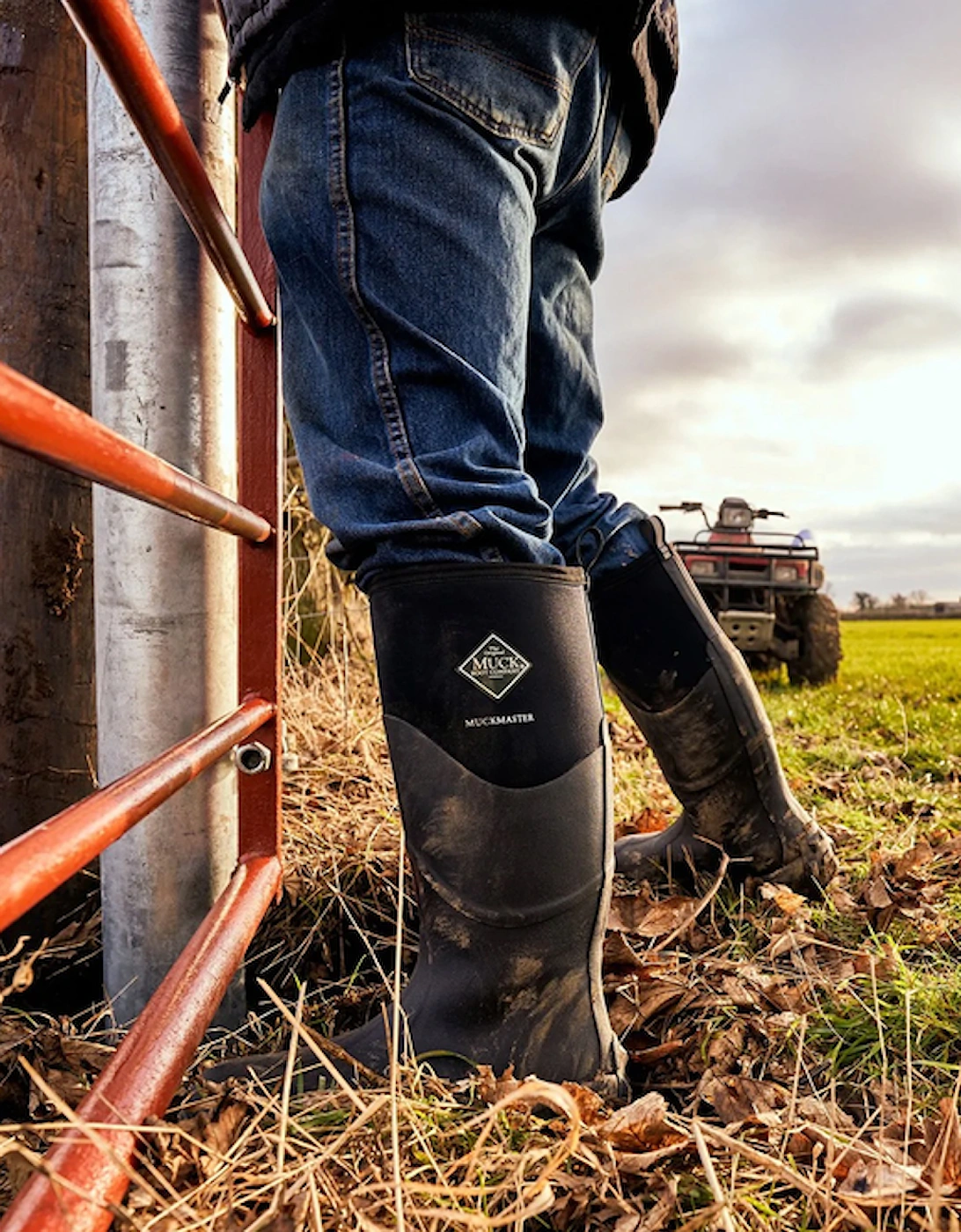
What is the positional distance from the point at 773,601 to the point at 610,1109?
21.8 feet

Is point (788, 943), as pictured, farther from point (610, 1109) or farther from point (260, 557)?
point (260, 557)

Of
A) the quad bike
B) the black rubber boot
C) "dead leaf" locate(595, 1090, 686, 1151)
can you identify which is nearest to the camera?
"dead leaf" locate(595, 1090, 686, 1151)

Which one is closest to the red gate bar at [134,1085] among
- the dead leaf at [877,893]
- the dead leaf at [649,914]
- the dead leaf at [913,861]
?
the dead leaf at [649,914]

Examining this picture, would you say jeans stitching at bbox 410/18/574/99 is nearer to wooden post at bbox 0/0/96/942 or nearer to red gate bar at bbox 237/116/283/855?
red gate bar at bbox 237/116/283/855

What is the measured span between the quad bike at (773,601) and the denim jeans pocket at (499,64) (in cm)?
613

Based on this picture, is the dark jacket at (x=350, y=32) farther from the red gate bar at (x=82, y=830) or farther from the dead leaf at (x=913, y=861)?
the dead leaf at (x=913, y=861)

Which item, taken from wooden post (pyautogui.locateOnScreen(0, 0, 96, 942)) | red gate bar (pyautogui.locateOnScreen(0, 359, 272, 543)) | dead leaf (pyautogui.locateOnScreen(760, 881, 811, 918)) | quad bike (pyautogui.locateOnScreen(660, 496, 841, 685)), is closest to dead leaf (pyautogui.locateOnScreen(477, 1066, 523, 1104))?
red gate bar (pyautogui.locateOnScreen(0, 359, 272, 543))

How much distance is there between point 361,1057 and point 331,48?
1.00 metres

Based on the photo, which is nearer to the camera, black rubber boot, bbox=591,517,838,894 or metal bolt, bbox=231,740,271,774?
metal bolt, bbox=231,740,271,774

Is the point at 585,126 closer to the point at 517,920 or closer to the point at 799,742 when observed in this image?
the point at 517,920

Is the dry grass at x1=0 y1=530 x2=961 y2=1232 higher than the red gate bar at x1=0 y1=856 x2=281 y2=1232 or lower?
lower

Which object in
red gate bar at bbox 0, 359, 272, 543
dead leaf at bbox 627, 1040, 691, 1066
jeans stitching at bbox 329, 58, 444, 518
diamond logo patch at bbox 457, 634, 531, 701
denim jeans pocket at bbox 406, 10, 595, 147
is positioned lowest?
dead leaf at bbox 627, 1040, 691, 1066

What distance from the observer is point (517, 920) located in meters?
0.99

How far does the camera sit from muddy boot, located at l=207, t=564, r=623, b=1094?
3.19 feet
